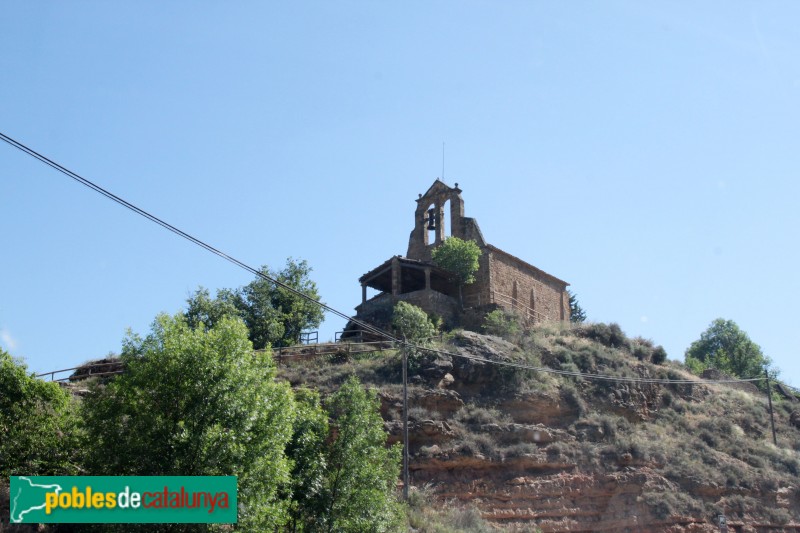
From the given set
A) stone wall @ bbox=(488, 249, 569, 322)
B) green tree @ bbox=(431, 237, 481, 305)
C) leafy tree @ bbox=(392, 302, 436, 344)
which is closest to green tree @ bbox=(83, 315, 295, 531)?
leafy tree @ bbox=(392, 302, 436, 344)

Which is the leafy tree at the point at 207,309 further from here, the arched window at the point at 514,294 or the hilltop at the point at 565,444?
the arched window at the point at 514,294

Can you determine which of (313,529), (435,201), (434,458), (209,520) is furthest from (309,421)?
(435,201)

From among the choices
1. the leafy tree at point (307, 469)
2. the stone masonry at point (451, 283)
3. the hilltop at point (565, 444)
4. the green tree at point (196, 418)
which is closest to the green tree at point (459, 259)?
the stone masonry at point (451, 283)

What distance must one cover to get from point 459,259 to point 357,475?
25308 millimetres

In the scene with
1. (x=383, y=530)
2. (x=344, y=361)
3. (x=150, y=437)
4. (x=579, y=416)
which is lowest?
(x=383, y=530)

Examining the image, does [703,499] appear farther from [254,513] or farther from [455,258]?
[254,513]

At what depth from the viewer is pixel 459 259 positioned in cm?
4869

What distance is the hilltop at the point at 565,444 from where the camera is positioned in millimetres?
32562

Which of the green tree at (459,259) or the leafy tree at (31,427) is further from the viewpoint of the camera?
the green tree at (459,259)

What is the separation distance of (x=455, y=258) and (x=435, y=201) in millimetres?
6203

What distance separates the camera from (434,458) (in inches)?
1261

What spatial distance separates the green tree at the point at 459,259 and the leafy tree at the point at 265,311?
736 centimetres

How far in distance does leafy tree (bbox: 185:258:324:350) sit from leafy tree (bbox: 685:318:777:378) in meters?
38.1

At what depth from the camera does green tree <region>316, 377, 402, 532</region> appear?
78.7 feet
